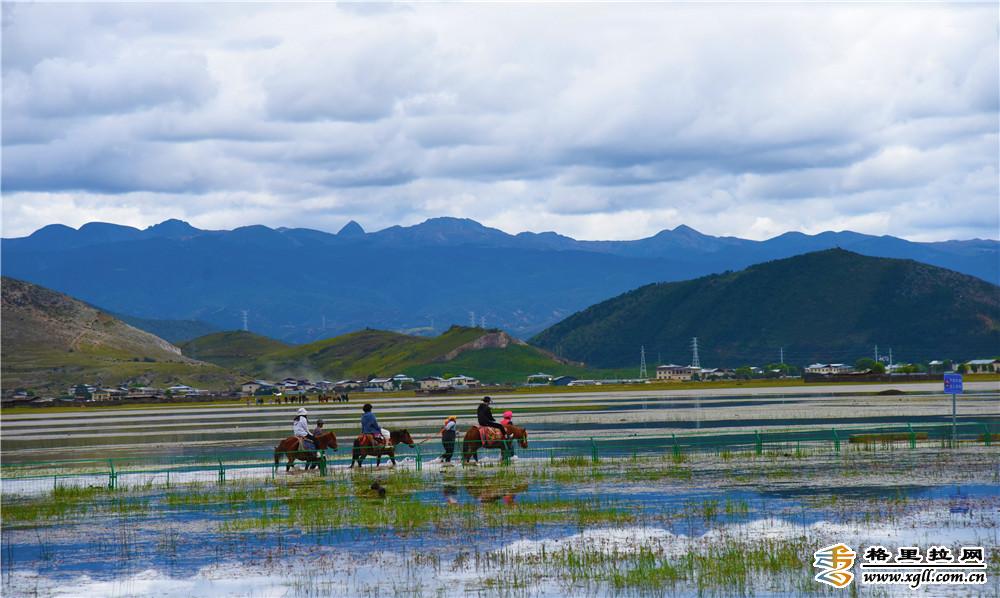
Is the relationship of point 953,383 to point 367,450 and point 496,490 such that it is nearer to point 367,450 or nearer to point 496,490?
point 496,490

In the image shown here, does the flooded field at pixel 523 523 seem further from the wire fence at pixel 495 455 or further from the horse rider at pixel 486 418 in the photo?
the horse rider at pixel 486 418

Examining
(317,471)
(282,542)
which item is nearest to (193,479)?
(317,471)

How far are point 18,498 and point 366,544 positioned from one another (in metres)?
18.5

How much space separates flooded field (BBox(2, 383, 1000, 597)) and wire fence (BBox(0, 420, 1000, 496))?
0.37m

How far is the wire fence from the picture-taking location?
45.2 metres

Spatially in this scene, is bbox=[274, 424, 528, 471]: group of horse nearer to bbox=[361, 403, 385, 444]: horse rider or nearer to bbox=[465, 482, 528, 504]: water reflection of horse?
bbox=[361, 403, 385, 444]: horse rider

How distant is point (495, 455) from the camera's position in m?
50.8

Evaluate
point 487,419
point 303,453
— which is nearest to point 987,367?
point 487,419

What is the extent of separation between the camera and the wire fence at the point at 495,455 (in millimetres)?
45156

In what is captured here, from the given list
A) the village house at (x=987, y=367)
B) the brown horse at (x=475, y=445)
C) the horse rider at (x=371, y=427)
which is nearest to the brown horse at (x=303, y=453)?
the horse rider at (x=371, y=427)

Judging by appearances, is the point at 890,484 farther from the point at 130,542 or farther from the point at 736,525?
the point at 130,542

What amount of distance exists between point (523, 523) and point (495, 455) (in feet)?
66.9

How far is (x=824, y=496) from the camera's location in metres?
33.2

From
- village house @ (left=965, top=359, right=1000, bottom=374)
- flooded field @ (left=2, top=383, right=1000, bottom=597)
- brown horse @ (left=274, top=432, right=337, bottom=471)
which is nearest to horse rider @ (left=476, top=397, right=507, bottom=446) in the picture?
flooded field @ (left=2, top=383, right=1000, bottom=597)
